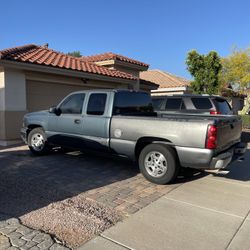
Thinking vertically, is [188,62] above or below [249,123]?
above

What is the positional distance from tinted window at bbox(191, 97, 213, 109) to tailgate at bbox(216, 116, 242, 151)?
9.64ft

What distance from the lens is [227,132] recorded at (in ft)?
18.9

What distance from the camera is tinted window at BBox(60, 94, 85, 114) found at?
7.46 m

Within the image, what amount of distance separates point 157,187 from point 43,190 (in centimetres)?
220

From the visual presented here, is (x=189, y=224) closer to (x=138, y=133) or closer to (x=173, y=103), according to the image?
(x=138, y=133)

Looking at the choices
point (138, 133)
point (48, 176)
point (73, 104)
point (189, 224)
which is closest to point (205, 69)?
point (73, 104)

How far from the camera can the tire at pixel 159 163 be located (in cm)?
570

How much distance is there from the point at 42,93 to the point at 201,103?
615cm

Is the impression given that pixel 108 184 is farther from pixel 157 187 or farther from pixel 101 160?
pixel 101 160

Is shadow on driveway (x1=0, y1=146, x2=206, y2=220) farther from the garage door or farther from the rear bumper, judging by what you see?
the garage door

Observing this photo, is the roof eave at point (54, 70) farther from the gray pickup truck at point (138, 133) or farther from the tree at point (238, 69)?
the tree at point (238, 69)

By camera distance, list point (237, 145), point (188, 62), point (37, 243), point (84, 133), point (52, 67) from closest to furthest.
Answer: point (37, 243) → point (237, 145) → point (84, 133) → point (52, 67) → point (188, 62)

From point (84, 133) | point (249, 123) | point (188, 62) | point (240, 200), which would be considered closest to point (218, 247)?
point (240, 200)

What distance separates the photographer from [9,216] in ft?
13.6
